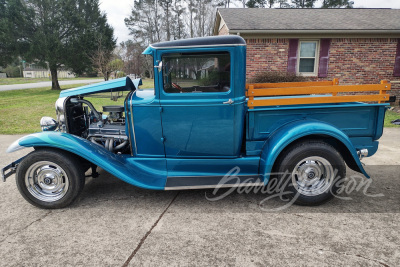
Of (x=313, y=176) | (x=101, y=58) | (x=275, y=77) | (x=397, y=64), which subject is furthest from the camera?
(x=101, y=58)

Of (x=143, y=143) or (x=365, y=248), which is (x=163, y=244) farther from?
(x=365, y=248)

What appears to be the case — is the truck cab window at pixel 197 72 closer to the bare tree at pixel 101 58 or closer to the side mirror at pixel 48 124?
the side mirror at pixel 48 124

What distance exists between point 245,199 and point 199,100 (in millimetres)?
1414

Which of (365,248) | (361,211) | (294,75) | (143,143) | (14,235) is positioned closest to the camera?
(365,248)

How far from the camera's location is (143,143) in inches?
134

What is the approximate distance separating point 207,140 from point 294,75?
28.1ft

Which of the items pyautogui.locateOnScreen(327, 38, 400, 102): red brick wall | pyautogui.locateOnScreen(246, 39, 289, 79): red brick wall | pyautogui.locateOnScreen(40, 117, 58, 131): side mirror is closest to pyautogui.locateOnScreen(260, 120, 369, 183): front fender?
pyautogui.locateOnScreen(40, 117, 58, 131): side mirror

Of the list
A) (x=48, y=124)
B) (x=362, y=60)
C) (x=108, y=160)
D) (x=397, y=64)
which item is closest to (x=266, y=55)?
(x=362, y=60)

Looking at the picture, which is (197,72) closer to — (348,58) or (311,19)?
(348,58)

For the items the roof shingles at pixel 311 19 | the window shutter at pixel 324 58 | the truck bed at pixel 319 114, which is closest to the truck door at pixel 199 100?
the truck bed at pixel 319 114

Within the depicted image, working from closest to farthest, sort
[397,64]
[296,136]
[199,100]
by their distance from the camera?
[296,136], [199,100], [397,64]

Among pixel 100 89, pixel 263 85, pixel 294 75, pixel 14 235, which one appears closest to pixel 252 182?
pixel 263 85

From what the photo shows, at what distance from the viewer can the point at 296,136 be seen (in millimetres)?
3088

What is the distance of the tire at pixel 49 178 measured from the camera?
124 inches
